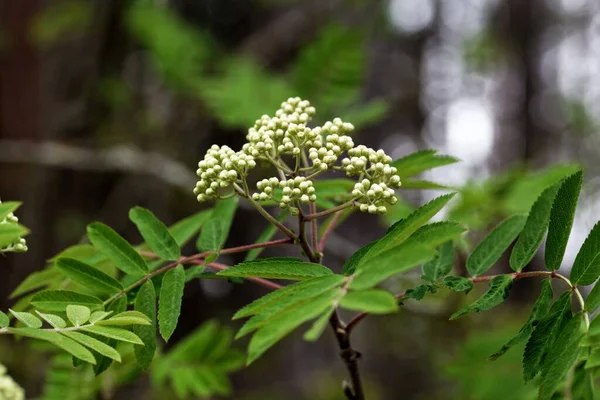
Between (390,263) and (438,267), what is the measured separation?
21.8 inches

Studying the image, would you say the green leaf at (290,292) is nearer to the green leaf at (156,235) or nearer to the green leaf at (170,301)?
the green leaf at (170,301)

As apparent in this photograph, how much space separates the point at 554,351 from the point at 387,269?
1.51 feet

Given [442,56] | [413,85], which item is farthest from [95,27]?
[442,56]

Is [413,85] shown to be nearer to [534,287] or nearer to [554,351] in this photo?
[534,287]

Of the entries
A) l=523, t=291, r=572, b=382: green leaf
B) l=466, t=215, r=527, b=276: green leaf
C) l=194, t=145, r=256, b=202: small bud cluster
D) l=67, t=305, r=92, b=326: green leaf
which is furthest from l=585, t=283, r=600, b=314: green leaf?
l=67, t=305, r=92, b=326: green leaf

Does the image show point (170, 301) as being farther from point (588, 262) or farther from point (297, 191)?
point (588, 262)

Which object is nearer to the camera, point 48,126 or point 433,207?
point 433,207

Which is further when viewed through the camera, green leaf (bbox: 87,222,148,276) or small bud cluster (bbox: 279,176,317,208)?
green leaf (bbox: 87,222,148,276)

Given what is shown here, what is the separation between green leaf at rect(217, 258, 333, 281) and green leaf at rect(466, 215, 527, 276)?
0.53 metres

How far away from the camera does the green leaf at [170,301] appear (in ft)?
4.17

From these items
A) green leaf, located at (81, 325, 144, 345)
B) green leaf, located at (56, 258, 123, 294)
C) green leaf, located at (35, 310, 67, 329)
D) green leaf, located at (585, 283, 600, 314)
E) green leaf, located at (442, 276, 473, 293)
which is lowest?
green leaf, located at (585, 283, 600, 314)

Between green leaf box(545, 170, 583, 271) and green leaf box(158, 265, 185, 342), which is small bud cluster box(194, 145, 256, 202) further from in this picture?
green leaf box(545, 170, 583, 271)

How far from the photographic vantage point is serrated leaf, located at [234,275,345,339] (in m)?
1.07

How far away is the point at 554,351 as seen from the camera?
4.16 ft
